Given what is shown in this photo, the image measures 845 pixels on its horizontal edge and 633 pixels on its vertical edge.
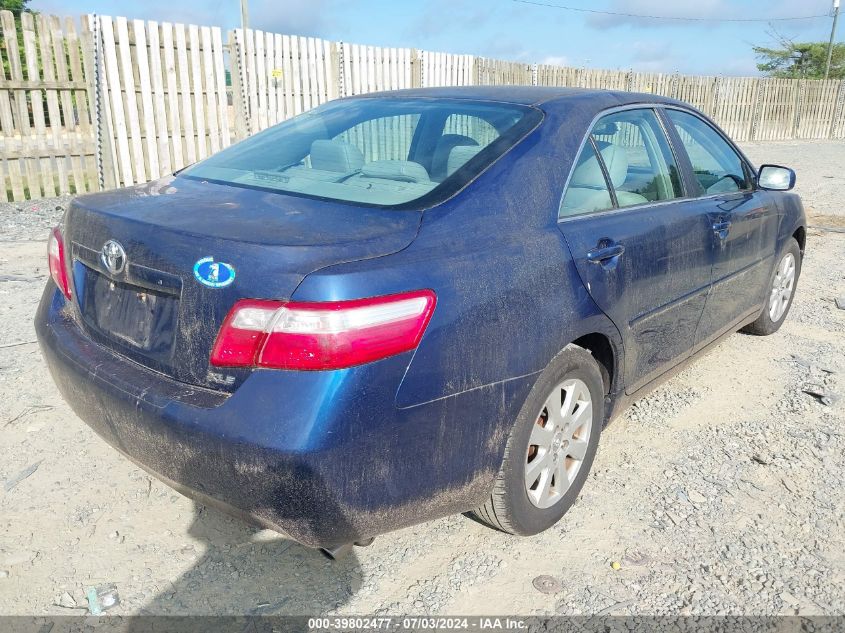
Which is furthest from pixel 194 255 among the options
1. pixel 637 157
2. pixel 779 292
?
pixel 779 292

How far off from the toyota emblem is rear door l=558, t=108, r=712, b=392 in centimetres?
149

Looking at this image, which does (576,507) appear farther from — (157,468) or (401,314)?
(157,468)

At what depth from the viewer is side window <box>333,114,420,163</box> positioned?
2.96 meters

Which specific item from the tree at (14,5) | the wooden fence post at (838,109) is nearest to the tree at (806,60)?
the wooden fence post at (838,109)

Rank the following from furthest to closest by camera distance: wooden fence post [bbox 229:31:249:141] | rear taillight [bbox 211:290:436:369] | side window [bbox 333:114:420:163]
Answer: wooden fence post [bbox 229:31:249:141] → side window [bbox 333:114:420:163] → rear taillight [bbox 211:290:436:369]

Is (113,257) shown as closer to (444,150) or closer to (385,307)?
(385,307)

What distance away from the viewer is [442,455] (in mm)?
2123

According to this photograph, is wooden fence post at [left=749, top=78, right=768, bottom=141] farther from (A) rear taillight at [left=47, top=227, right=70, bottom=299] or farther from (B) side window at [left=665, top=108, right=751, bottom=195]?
(A) rear taillight at [left=47, top=227, right=70, bottom=299]

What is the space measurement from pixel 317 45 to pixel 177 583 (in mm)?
9993

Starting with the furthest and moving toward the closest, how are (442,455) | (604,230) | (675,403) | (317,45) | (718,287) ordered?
1. (317,45)
2. (675,403)
3. (718,287)
4. (604,230)
5. (442,455)

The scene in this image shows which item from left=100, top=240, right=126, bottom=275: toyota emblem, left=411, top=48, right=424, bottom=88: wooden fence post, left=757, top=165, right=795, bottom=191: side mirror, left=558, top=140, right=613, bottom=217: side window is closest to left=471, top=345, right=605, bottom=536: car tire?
left=558, top=140, right=613, bottom=217: side window

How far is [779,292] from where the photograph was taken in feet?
16.2

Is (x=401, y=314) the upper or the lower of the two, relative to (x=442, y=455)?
upper

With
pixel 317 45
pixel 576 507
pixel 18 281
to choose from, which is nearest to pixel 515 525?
pixel 576 507
